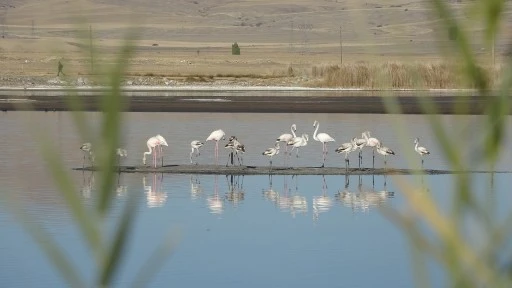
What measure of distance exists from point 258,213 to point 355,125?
1743cm

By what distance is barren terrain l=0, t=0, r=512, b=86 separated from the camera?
6444 centimetres

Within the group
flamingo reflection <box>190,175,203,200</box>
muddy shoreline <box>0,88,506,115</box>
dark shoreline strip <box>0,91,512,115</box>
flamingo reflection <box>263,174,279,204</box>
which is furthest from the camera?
muddy shoreline <box>0,88,506,115</box>

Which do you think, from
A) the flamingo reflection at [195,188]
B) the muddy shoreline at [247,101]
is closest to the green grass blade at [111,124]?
the flamingo reflection at [195,188]

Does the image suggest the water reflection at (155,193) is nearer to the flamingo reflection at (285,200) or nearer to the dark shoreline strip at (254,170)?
the dark shoreline strip at (254,170)

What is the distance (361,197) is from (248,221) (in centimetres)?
343

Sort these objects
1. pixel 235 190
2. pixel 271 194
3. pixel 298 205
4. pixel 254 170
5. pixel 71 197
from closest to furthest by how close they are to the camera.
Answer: pixel 71 197
pixel 298 205
pixel 271 194
pixel 235 190
pixel 254 170

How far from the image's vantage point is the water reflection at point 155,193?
17078 millimetres

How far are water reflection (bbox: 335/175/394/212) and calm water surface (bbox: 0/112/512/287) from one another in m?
0.02

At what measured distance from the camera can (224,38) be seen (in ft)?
444

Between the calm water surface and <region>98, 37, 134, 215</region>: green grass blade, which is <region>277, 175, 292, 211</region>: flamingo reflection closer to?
the calm water surface

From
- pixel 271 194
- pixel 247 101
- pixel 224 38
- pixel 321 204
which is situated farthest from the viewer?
pixel 224 38

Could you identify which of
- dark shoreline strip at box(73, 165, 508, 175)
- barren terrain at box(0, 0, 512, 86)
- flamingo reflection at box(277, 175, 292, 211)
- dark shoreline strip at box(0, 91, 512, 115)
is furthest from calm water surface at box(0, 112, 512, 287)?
barren terrain at box(0, 0, 512, 86)

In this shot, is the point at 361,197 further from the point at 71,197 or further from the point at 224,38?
the point at 224,38

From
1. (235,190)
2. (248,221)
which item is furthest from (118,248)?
(235,190)
